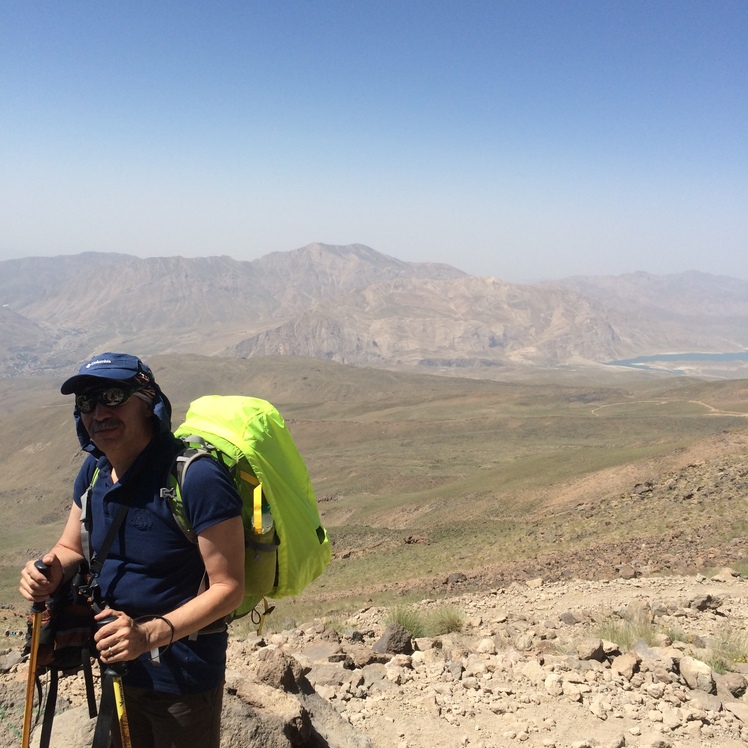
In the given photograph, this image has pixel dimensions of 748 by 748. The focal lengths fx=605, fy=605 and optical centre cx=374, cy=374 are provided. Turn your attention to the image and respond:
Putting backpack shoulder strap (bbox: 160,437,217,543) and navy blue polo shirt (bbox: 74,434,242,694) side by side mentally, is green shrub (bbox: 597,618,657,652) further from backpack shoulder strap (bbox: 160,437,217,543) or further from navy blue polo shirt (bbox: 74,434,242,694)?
backpack shoulder strap (bbox: 160,437,217,543)

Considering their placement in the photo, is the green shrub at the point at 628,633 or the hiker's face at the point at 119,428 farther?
the green shrub at the point at 628,633

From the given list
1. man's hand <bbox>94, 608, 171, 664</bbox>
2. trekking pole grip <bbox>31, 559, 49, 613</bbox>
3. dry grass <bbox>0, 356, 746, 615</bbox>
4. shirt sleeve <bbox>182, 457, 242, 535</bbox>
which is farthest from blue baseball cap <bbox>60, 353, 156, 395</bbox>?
dry grass <bbox>0, 356, 746, 615</bbox>

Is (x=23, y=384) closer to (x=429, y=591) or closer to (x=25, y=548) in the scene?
(x=25, y=548)

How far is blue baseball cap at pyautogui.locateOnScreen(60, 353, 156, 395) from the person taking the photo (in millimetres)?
2523

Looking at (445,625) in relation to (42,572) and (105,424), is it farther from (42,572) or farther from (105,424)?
(105,424)

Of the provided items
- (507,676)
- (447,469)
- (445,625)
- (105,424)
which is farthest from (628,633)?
(447,469)

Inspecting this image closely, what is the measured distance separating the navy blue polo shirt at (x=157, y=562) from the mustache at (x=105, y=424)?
17 centimetres

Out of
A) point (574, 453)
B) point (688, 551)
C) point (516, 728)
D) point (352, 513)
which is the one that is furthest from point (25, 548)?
point (516, 728)

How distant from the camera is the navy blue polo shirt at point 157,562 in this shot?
2.45m

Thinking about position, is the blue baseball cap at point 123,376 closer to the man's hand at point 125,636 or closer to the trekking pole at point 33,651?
the trekking pole at point 33,651

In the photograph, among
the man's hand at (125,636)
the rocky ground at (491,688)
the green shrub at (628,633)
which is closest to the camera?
the man's hand at (125,636)

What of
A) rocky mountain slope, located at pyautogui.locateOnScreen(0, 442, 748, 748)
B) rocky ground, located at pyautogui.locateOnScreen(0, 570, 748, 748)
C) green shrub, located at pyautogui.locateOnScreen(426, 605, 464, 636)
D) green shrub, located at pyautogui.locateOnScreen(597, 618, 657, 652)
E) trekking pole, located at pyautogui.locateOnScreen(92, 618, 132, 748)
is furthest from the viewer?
green shrub, located at pyautogui.locateOnScreen(426, 605, 464, 636)

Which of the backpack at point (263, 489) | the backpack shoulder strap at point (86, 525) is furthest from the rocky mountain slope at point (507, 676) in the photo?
the backpack at point (263, 489)

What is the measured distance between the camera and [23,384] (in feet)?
597
